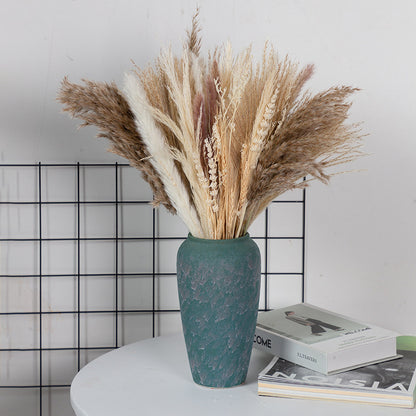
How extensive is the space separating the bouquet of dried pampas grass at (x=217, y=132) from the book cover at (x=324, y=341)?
199 millimetres

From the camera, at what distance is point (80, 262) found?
1304mm

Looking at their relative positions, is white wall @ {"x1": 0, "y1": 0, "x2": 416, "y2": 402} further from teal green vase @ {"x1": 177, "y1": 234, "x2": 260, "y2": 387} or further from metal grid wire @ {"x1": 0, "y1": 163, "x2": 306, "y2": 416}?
teal green vase @ {"x1": 177, "y1": 234, "x2": 260, "y2": 387}

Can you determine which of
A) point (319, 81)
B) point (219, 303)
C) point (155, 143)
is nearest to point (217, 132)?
point (155, 143)

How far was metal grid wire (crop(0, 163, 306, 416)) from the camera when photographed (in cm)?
128

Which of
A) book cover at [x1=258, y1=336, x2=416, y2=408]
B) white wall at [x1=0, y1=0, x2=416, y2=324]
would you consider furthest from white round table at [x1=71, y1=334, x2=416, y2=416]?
white wall at [x1=0, y1=0, x2=416, y2=324]

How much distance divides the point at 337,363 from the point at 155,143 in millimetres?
425

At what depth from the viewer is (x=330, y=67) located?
50.5 inches

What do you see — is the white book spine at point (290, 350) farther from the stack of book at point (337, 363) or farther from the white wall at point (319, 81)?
the white wall at point (319, 81)

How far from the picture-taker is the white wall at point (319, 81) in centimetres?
124

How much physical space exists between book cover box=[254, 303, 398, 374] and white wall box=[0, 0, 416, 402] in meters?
0.28

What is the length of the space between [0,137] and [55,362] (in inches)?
19.0

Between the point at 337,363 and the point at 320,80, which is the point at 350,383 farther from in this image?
the point at 320,80

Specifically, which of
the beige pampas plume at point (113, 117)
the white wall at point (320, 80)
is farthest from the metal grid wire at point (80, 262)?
the beige pampas plume at point (113, 117)

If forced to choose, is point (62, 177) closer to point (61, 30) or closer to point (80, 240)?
point (80, 240)
